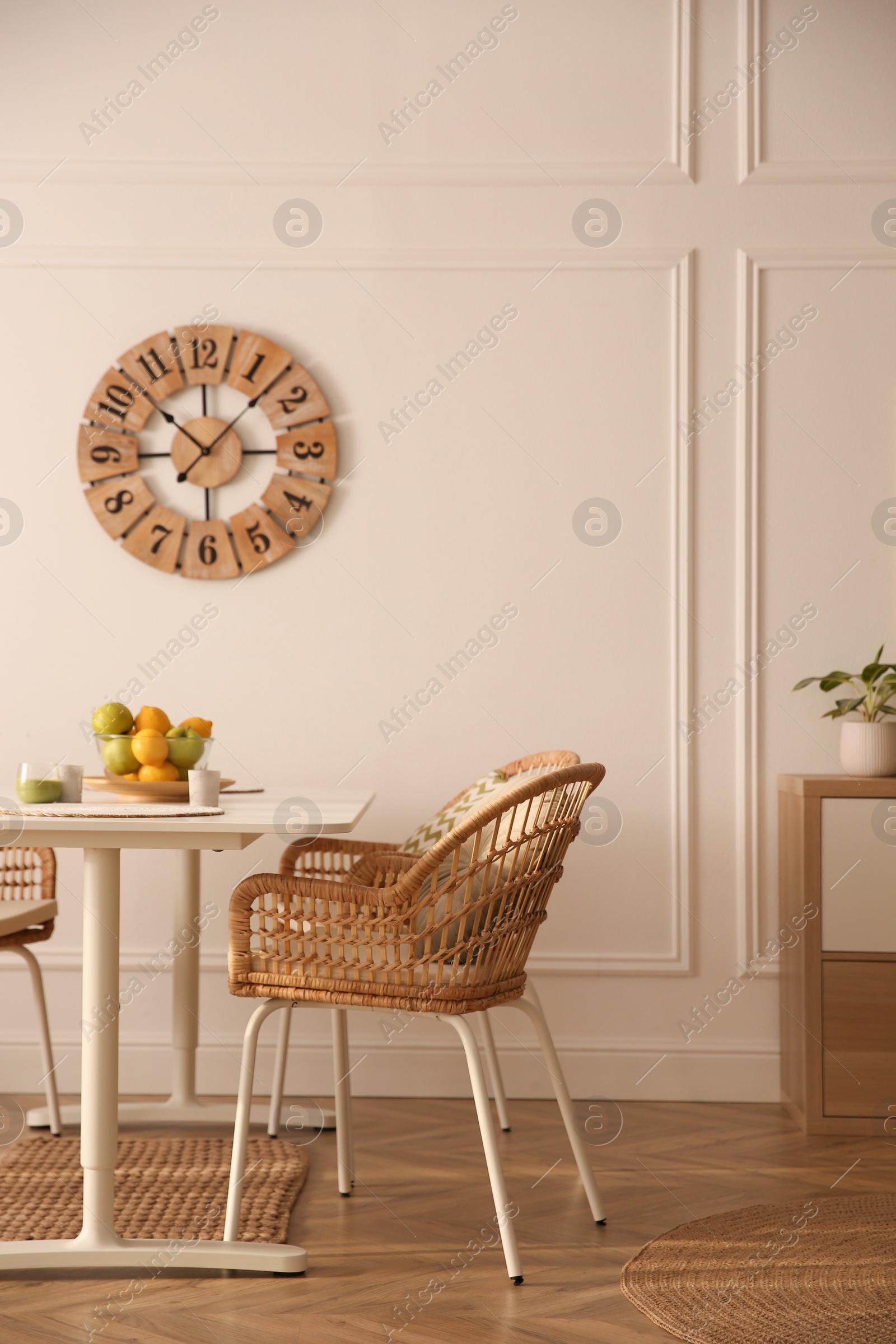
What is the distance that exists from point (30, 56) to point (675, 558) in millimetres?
2242

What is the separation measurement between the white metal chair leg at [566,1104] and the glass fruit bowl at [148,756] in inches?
30.0

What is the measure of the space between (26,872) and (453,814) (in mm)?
1124

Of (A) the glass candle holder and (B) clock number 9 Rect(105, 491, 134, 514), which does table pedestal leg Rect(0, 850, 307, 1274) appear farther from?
(B) clock number 9 Rect(105, 491, 134, 514)

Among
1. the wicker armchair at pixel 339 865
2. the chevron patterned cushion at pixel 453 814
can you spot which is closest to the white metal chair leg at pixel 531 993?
the wicker armchair at pixel 339 865

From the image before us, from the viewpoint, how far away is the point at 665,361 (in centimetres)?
314

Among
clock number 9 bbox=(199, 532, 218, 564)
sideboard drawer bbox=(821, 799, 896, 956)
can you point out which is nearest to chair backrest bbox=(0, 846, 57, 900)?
clock number 9 bbox=(199, 532, 218, 564)

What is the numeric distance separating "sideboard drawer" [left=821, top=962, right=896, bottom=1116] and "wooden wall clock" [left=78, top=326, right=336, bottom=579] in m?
1.80

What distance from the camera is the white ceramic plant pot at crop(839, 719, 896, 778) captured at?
289 cm

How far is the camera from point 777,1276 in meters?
1.93

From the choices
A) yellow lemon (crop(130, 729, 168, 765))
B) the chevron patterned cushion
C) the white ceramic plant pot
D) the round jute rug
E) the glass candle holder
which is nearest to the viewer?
the round jute rug

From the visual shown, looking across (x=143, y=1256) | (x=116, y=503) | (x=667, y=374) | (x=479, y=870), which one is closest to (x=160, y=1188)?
(x=143, y=1256)

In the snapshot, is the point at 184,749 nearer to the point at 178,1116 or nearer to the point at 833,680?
the point at 178,1116

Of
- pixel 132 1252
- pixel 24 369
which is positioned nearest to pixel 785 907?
pixel 132 1252

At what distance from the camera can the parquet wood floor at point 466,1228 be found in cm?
176
